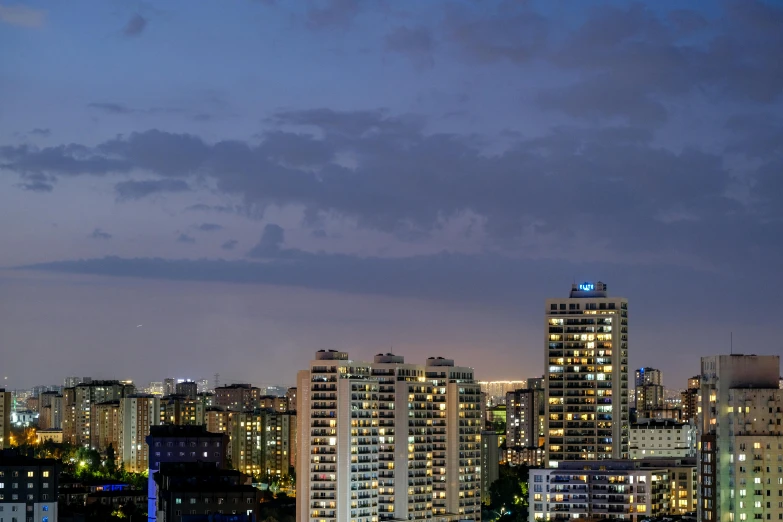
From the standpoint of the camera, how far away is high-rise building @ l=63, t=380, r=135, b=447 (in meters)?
154

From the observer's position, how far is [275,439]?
407 feet

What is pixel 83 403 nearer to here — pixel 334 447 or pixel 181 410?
pixel 181 410

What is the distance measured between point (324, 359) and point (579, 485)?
49.8ft

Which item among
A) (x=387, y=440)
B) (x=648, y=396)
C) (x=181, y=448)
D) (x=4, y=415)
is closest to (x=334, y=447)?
(x=387, y=440)

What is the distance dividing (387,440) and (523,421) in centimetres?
5732

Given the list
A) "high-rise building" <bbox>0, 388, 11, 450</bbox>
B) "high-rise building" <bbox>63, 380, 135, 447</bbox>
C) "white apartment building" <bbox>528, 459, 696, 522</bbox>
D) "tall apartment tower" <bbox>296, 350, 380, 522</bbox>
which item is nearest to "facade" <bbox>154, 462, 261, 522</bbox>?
"tall apartment tower" <bbox>296, 350, 380, 522</bbox>

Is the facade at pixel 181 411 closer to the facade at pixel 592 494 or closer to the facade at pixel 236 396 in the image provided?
the facade at pixel 236 396

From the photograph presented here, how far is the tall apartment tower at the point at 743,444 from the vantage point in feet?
167

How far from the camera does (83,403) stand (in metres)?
158

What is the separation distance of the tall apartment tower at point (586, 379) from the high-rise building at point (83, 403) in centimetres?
7756

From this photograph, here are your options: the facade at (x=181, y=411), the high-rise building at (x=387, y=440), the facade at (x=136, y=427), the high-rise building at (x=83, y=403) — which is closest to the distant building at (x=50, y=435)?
the high-rise building at (x=83, y=403)

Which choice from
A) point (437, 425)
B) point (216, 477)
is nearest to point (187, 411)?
point (437, 425)

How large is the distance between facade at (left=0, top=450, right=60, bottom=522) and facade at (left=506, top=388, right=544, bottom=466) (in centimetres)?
6462

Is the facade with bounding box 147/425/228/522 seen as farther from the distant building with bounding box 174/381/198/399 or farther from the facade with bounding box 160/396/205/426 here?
the distant building with bounding box 174/381/198/399
